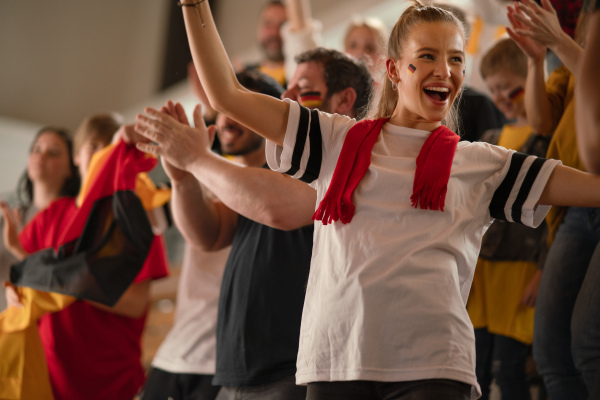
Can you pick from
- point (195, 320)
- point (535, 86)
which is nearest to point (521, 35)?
point (535, 86)

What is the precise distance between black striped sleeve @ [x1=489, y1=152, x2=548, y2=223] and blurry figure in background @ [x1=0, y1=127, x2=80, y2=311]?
6.29ft

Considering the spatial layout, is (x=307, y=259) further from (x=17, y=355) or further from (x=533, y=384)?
(x=17, y=355)

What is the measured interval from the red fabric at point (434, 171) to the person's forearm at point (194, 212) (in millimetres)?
829

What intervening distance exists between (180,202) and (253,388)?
0.57 m

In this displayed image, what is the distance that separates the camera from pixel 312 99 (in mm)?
1908

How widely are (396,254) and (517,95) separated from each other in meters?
1.07

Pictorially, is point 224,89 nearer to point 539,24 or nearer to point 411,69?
point 411,69

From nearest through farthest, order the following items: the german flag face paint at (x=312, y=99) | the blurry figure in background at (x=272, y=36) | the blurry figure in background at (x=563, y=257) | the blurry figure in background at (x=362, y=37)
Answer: the blurry figure in background at (x=563, y=257), the german flag face paint at (x=312, y=99), the blurry figure in background at (x=362, y=37), the blurry figure in background at (x=272, y=36)

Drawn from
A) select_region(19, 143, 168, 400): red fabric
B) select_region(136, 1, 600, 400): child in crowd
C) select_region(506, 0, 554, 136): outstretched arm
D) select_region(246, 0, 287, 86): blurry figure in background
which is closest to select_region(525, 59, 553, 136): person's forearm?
select_region(506, 0, 554, 136): outstretched arm

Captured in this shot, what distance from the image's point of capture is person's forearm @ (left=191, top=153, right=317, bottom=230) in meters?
1.67

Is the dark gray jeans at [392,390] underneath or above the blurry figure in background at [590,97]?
underneath

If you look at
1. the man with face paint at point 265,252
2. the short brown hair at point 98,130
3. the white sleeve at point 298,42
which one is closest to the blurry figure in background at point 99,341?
the short brown hair at point 98,130

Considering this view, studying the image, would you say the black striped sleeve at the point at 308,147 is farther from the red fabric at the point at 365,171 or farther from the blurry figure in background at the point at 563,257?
the blurry figure in background at the point at 563,257

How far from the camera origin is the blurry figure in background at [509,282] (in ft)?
6.48
